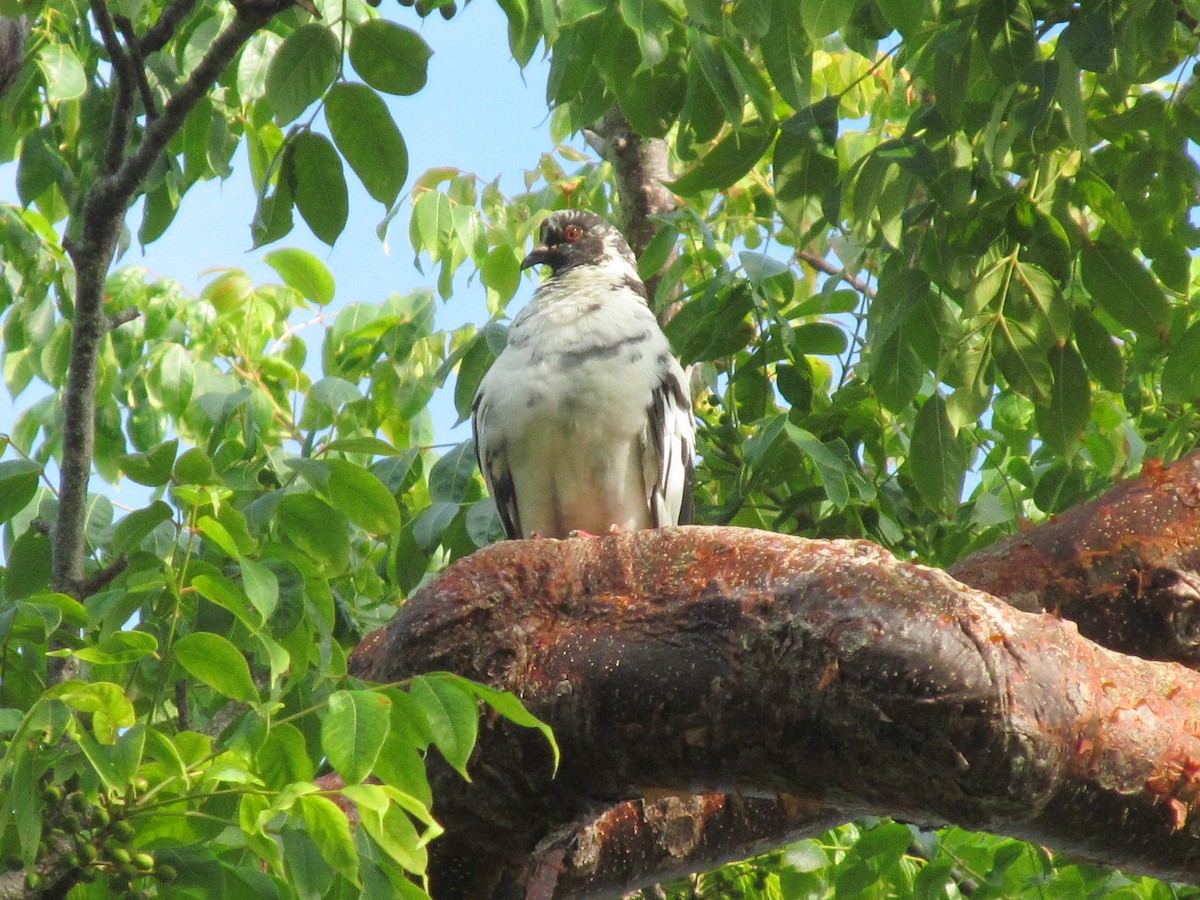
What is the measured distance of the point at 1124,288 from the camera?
2828mm

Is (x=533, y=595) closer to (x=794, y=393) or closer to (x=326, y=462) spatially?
(x=326, y=462)

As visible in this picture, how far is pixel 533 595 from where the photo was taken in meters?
2.36

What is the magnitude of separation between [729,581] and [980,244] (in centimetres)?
114

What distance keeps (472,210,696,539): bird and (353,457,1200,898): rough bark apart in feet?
5.78

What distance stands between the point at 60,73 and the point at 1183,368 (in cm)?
253

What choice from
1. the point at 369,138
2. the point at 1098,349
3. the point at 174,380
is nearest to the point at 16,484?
the point at 369,138

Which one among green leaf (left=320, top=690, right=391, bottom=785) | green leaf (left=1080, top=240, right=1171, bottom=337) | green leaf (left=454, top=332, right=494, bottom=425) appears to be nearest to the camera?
green leaf (left=320, top=690, right=391, bottom=785)

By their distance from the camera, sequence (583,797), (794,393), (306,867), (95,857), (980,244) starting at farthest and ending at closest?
(794,393) < (980,244) < (583,797) < (95,857) < (306,867)

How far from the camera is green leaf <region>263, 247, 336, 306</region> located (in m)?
4.39

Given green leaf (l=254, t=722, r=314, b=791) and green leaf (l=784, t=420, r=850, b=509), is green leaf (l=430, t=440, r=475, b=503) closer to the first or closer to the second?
green leaf (l=784, t=420, r=850, b=509)

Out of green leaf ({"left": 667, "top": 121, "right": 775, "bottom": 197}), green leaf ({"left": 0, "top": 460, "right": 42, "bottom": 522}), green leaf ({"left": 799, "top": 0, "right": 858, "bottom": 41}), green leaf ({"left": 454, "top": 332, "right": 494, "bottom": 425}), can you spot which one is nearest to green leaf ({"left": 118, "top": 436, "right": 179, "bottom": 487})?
green leaf ({"left": 0, "top": 460, "right": 42, "bottom": 522})

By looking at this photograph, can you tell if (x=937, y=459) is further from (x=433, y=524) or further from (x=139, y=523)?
(x=139, y=523)

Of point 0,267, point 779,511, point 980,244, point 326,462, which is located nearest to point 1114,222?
point 980,244

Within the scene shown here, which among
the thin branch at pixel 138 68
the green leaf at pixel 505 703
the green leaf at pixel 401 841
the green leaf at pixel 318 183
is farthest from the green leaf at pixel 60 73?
the green leaf at pixel 401 841
